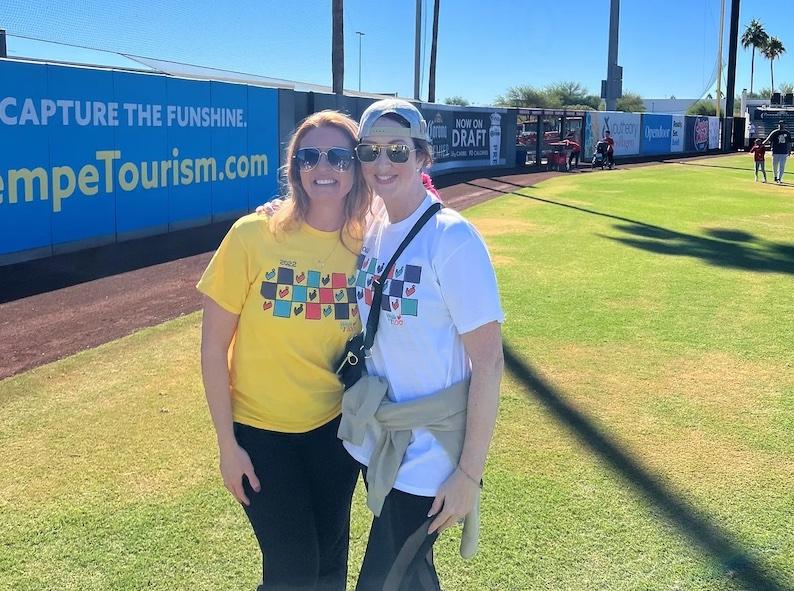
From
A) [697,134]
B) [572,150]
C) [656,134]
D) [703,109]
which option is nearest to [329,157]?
[572,150]

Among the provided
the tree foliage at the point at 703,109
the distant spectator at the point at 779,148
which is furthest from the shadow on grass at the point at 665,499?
the tree foliage at the point at 703,109

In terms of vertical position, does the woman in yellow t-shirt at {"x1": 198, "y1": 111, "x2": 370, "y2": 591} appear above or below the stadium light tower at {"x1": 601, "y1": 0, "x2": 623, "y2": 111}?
below

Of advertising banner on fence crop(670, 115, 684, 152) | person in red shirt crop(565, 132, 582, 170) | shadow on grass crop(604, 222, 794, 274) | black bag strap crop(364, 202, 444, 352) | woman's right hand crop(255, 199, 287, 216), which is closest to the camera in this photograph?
black bag strap crop(364, 202, 444, 352)

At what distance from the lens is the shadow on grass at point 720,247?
1056cm

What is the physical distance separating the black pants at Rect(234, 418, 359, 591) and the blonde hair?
0.64 metres

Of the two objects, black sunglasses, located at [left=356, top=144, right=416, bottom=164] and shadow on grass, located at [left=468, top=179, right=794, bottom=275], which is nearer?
black sunglasses, located at [left=356, top=144, right=416, bottom=164]

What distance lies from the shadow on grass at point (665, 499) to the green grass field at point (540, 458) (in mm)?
37

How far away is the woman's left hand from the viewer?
2.12 metres

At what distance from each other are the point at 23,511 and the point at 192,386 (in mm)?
1912

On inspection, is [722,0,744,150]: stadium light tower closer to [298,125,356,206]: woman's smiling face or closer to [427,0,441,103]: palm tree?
[427,0,441,103]: palm tree

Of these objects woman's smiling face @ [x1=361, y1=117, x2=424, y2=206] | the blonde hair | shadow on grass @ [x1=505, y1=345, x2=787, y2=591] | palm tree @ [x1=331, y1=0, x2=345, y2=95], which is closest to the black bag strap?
woman's smiling face @ [x1=361, y1=117, x2=424, y2=206]

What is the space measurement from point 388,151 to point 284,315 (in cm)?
60

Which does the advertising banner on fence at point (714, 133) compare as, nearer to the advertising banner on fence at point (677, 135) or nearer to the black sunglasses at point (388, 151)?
the advertising banner on fence at point (677, 135)

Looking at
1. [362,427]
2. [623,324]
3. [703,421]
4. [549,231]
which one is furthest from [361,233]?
[549,231]
